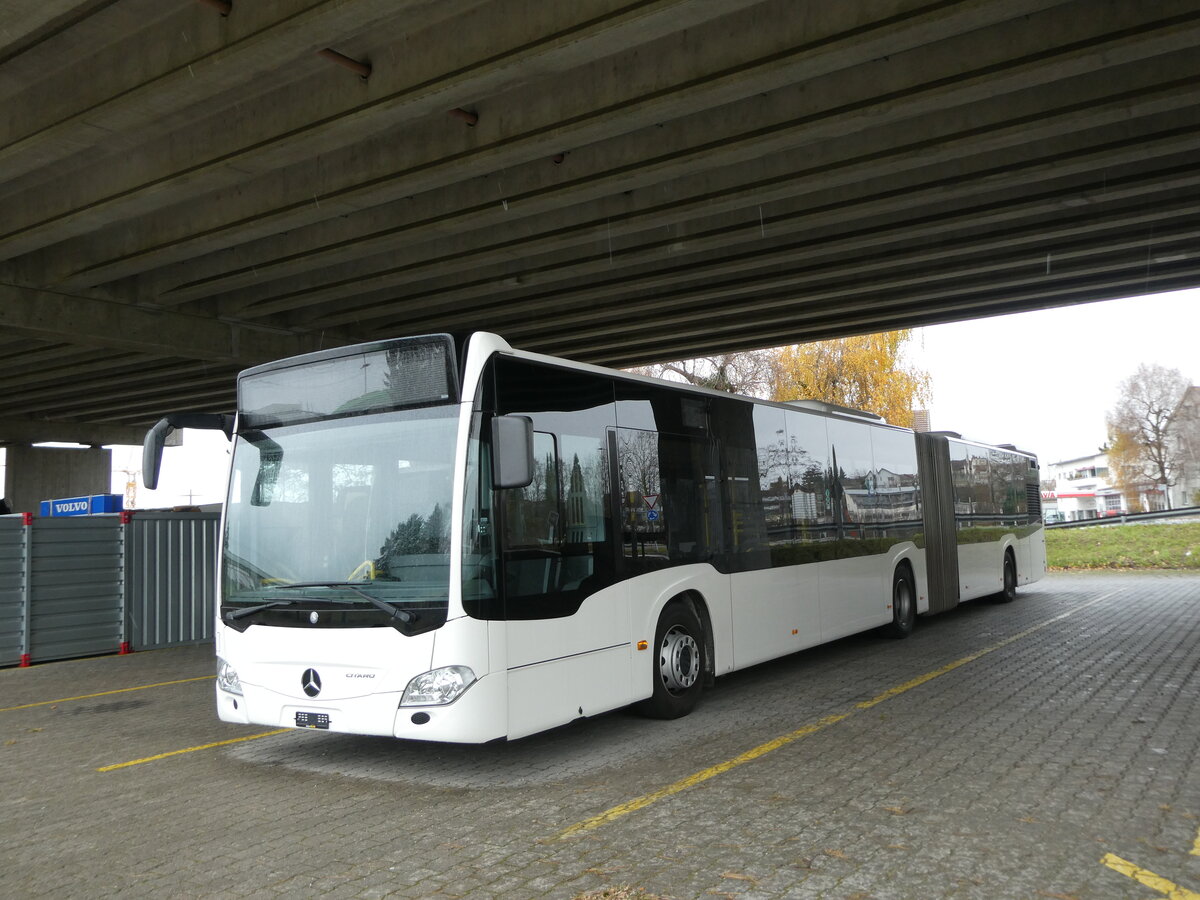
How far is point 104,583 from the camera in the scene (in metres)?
16.1

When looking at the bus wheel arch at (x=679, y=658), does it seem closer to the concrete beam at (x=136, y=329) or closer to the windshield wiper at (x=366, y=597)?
the windshield wiper at (x=366, y=597)

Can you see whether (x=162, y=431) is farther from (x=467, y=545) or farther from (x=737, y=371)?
(x=737, y=371)

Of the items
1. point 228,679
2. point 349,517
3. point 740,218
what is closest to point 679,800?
point 349,517

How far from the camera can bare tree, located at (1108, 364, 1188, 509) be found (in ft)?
208

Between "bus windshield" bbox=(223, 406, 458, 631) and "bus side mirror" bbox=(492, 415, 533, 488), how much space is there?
0.37 metres

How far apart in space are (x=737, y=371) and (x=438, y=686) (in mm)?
32815

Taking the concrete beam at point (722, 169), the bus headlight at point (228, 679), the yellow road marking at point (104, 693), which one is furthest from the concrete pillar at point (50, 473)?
the bus headlight at point (228, 679)

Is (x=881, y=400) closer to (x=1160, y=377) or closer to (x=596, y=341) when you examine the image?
(x=596, y=341)

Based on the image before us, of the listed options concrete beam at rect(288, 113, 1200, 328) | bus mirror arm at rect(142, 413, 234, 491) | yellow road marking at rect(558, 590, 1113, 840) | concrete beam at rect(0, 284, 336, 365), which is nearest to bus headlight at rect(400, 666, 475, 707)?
yellow road marking at rect(558, 590, 1113, 840)

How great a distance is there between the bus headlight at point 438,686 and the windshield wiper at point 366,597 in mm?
387

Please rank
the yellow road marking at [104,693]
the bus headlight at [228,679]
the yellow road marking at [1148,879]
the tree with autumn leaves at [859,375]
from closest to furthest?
the yellow road marking at [1148,879] < the bus headlight at [228,679] < the yellow road marking at [104,693] < the tree with autumn leaves at [859,375]

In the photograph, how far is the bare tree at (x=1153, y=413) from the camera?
63.5 meters

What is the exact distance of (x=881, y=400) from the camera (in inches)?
1350

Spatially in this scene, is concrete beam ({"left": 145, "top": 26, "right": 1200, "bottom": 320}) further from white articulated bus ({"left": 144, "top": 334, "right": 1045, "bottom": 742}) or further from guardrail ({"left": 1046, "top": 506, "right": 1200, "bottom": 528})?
guardrail ({"left": 1046, "top": 506, "right": 1200, "bottom": 528})
